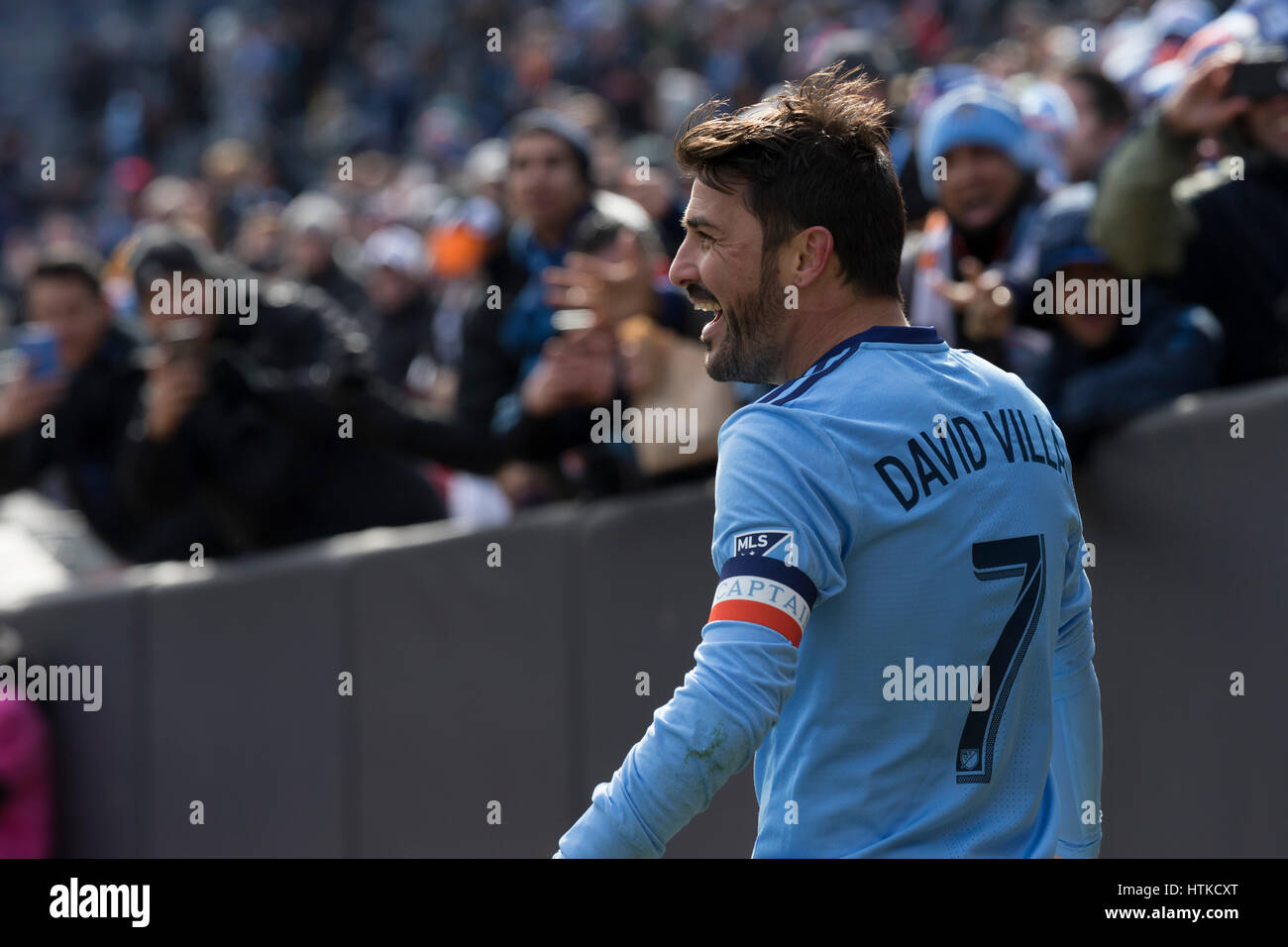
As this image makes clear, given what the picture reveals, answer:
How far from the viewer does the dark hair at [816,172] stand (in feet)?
6.92

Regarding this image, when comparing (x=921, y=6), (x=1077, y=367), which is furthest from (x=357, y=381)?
(x=921, y=6)

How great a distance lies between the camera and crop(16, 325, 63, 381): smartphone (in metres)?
6.28

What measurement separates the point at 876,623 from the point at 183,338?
4.13 m

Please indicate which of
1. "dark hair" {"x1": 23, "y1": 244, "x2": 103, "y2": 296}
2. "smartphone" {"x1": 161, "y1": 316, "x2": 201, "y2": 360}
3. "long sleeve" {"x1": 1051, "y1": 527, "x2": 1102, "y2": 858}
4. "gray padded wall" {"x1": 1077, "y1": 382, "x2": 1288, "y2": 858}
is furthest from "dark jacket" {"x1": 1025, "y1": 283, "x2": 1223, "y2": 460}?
"dark hair" {"x1": 23, "y1": 244, "x2": 103, "y2": 296}

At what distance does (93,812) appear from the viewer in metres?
5.95

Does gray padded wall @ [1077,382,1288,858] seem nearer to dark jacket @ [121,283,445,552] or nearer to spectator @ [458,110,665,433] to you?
spectator @ [458,110,665,433]

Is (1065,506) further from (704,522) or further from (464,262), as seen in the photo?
(464,262)

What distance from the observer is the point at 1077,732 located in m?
2.46

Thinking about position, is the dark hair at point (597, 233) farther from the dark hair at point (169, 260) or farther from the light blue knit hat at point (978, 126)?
the dark hair at point (169, 260)

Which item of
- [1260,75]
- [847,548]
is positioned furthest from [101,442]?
[847,548]

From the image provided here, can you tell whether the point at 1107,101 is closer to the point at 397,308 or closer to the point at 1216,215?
the point at 1216,215

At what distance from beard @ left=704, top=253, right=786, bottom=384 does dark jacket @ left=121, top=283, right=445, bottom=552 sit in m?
3.43

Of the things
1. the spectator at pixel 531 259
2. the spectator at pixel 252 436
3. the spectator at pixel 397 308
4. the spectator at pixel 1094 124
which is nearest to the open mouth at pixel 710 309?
the spectator at pixel 531 259
